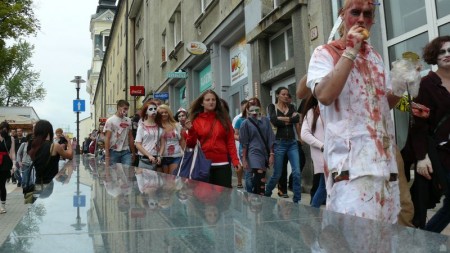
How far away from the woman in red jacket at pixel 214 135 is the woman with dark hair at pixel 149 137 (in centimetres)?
180

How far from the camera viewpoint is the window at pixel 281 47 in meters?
9.58

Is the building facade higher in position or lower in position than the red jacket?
higher

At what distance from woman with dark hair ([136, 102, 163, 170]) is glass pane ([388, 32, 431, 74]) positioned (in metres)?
3.88

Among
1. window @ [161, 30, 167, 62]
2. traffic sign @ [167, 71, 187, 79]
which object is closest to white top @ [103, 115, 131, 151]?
traffic sign @ [167, 71, 187, 79]

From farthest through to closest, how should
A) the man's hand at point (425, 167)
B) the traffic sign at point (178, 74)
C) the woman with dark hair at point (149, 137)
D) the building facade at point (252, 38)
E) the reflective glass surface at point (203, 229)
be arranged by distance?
the traffic sign at point (178, 74) → the woman with dark hair at point (149, 137) → the building facade at point (252, 38) → the man's hand at point (425, 167) → the reflective glass surface at point (203, 229)

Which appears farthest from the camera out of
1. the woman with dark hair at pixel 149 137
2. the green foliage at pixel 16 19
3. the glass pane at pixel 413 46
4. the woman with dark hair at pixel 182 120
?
the green foliage at pixel 16 19

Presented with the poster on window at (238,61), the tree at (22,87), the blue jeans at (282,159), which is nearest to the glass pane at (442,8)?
the blue jeans at (282,159)

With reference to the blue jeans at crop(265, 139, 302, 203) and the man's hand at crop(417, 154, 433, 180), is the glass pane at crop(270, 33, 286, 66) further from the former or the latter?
the man's hand at crop(417, 154, 433, 180)

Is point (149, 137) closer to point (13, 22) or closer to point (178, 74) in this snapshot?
point (178, 74)

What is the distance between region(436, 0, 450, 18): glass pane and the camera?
19.1ft

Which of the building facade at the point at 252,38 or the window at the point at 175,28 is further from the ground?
the window at the point at 175,28

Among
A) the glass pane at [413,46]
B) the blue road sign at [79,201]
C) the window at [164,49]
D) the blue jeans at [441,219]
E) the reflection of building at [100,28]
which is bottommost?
the blue jeans at [441,219]

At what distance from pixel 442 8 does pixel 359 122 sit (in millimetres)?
4727

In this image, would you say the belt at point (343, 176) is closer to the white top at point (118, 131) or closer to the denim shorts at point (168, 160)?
the denim shorts at point (168, 160)
